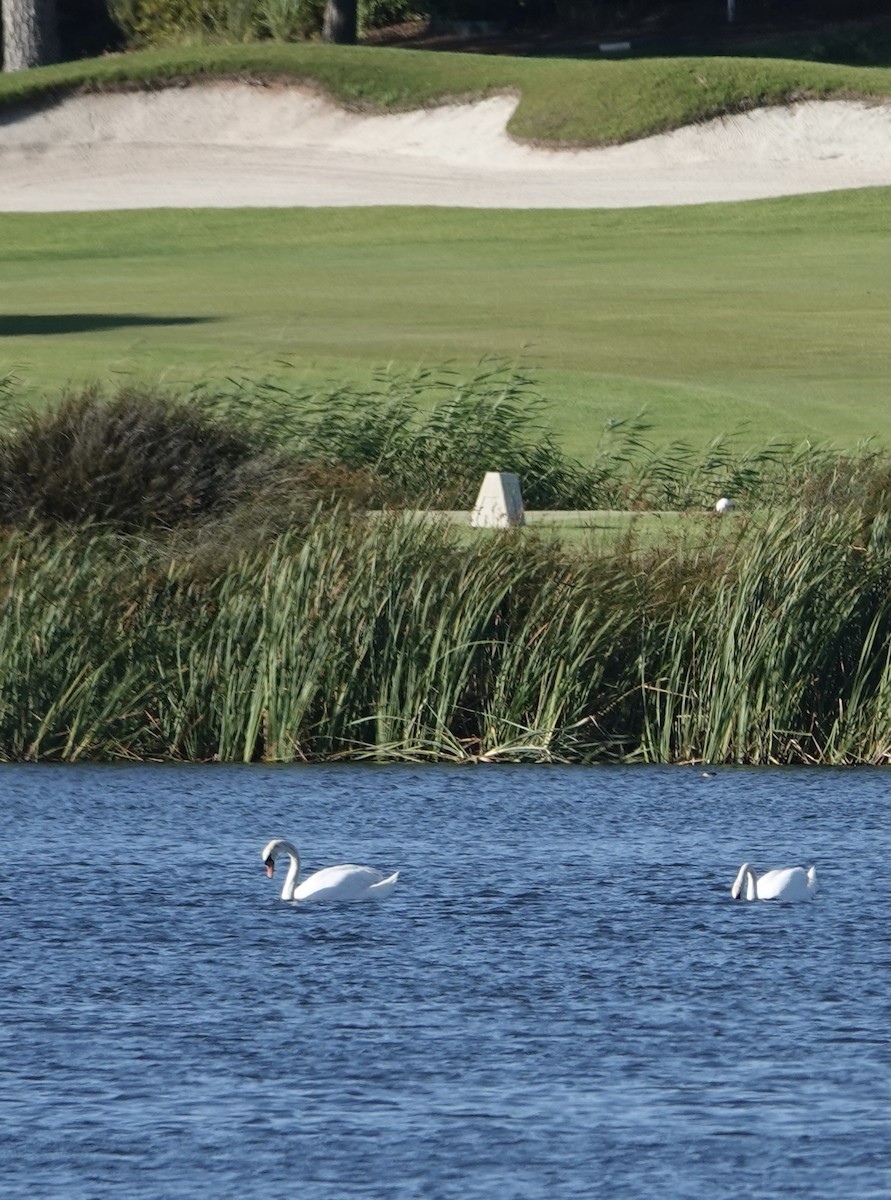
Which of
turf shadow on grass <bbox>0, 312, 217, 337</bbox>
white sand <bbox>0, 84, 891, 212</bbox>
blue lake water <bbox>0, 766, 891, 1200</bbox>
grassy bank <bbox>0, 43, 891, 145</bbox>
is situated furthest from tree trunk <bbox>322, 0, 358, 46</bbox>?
blue lake water <bbox>0, 766, 891, 1200</bbox>

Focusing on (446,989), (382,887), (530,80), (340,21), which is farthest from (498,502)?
(340,21)

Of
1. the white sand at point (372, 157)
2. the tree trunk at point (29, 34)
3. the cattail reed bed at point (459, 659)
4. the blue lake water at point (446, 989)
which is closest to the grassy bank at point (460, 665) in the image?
the cattail reed bed at point (459, 659)

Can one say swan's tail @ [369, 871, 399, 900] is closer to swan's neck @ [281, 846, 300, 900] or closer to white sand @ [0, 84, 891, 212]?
swan's neck @ [281, 846, 300, 900]

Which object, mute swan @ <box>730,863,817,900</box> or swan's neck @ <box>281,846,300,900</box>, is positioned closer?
mute swan @ <box>730,863,817,900</box>

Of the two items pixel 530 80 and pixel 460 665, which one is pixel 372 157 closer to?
pixel 530 80

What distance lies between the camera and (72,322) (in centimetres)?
2311

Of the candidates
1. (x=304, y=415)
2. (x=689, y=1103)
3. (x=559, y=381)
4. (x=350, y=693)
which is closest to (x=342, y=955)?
(x=689, y=1103)

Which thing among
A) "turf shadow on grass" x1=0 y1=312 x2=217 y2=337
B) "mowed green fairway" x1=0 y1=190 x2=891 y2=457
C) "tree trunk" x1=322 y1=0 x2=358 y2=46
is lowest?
"mowed green fairway" x1=0 y1=190 x2=891 y2=457

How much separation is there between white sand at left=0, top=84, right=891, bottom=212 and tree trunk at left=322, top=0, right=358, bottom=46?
22.5 ft

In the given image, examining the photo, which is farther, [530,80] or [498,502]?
[530,80]

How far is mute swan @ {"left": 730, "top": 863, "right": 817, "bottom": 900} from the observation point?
917 centimetres

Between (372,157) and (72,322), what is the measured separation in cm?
1499

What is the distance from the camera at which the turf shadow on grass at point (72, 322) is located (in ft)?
73.5

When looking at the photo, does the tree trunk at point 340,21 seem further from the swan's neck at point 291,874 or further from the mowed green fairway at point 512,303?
the swan's neck at point 291,874
